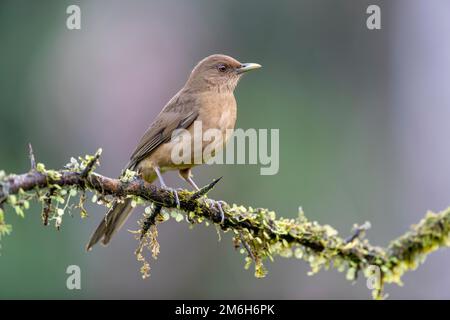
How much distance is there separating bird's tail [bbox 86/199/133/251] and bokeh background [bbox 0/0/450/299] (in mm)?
4154

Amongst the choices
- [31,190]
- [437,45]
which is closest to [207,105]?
[31,190]

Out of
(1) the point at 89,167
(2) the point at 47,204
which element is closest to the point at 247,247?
(1) the point at 89,167

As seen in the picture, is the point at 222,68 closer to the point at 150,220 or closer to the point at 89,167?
the point at 150,220

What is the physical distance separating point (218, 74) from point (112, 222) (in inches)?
69.4

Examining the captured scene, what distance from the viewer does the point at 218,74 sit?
596 centimetres

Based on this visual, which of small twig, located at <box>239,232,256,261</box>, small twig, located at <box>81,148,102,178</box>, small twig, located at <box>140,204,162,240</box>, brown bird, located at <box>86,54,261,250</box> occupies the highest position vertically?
brown bird, located at <box>86,54,261,250</box>

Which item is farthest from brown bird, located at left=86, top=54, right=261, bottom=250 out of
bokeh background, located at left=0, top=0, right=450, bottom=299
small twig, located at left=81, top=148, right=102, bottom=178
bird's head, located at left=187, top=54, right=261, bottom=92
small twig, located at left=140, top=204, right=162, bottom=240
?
bokeh background, located at left=0, top=0, right=450, bottom=299

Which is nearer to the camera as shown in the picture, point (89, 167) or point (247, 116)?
point (89, 167)

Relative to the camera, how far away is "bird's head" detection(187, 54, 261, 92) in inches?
231

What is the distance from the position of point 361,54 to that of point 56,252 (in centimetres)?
599

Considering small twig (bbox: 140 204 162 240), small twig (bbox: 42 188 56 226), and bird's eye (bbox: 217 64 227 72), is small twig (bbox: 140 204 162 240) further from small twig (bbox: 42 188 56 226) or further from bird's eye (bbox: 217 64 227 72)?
bird's eye (bbox: 217 64 227 72)

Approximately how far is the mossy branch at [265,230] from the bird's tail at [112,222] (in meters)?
0.70

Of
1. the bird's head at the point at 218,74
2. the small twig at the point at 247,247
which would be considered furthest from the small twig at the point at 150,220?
the bird's head at the point at 218,74

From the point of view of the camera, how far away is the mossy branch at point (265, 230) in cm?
358
